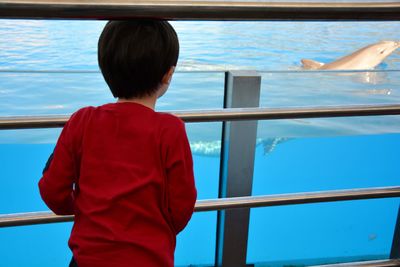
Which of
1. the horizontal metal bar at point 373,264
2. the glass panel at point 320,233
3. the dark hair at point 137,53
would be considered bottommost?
the glass panel at point 320,233

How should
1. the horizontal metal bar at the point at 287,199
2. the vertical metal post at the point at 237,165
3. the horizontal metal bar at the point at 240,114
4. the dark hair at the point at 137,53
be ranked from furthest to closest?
1. the vertical metal post at the point at 237,165
2. the horizontal metal bar at the point at 287,199
3. the horizontal metal bar at the point at 240,114
4. the dark hair at the point at 137,53

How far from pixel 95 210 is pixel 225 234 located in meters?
0.84

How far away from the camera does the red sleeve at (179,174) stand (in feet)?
2.23

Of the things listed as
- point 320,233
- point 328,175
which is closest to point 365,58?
point 328,175

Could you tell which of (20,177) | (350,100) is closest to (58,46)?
(20,177)

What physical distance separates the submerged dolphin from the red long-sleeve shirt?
11.3 ft

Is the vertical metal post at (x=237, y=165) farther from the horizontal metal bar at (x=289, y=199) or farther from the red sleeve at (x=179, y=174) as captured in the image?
the red sleeve at (x=179, y=174)

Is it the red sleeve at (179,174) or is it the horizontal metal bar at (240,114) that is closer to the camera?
the red sleeve at (179,174)

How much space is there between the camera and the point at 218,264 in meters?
1.74

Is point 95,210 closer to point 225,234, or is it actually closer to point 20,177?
point 225,234

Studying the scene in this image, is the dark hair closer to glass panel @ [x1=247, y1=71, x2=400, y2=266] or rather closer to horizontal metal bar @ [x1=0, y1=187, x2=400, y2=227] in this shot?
horizontal metal bar @ [x1=0, y1=187, x2=400, y2=227]

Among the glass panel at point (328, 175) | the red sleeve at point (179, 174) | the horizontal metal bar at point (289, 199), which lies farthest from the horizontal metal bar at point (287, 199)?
the glass panel at point (328, 175)

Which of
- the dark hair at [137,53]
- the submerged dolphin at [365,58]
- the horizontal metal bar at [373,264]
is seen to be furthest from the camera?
the submerged dolphin at [365,58]

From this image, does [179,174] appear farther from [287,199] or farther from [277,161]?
[277,161]
